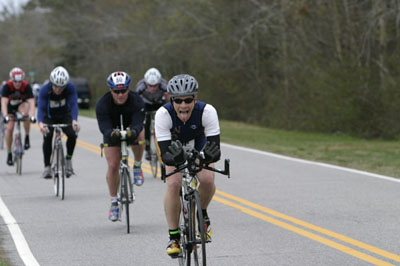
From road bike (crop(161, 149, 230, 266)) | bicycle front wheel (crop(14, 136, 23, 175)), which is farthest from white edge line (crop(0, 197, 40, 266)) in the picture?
bicycle front wheel (crop(14, 136, 23, 175))

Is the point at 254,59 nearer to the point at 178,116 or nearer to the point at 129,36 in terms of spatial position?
the point at 129,36

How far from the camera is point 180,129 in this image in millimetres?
7008

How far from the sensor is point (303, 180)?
13492 mm

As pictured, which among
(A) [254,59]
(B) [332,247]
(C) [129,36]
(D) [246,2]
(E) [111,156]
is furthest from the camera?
(C) [129,36]

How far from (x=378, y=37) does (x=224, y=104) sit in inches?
577

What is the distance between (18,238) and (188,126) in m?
2.90

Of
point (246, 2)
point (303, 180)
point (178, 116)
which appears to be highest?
point (246, 2)

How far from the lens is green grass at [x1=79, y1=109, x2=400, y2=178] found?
15859 millimetres

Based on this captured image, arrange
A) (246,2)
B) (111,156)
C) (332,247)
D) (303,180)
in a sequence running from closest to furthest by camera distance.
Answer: (332,247) → (111,156) → (303,180) → (246,2)

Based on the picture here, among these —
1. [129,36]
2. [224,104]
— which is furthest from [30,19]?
[224,104]

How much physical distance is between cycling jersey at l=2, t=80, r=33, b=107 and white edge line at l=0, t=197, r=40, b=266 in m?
4.24

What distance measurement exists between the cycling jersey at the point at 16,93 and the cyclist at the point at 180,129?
889 cm

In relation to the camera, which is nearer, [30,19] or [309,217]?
[309,217]

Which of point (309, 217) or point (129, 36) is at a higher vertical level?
point (129, 36)
